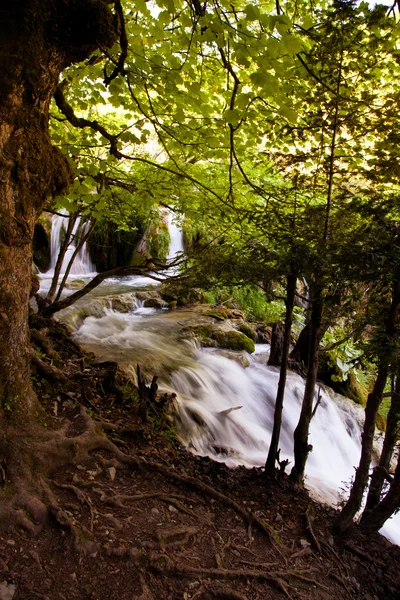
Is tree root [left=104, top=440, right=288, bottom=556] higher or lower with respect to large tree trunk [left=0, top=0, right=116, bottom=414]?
lower

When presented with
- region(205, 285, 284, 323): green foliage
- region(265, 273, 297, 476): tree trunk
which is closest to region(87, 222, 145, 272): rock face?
region(205, 285, 284, 323): green foliage

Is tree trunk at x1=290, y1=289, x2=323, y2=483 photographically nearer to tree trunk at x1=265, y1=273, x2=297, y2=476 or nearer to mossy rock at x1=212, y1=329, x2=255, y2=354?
tree trunk at x1=265, y1=273, x2=297, y2=476

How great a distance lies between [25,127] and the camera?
2.56m

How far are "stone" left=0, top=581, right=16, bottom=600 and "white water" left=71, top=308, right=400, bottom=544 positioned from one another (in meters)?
3.35

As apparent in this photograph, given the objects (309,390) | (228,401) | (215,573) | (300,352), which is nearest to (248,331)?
(300,352)

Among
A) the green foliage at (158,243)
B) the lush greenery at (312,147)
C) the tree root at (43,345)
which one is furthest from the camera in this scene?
the green foliage at (158,243)

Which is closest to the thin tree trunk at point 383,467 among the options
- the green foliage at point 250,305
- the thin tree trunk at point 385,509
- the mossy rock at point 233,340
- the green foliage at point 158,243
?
the thin tree trunk at point 385,509

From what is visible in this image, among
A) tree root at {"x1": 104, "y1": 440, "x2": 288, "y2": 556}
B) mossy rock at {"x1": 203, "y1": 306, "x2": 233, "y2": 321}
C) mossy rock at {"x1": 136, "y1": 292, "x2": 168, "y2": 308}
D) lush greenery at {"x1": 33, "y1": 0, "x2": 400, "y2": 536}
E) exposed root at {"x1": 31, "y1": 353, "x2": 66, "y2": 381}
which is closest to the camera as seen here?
lush greenery at {"x1": 33, "y1": 0, "x2": 400, "y2": 536}

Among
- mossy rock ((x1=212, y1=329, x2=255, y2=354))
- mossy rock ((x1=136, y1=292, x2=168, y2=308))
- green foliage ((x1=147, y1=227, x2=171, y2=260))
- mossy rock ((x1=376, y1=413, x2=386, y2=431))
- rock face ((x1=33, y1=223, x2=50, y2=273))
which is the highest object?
green foliage ((x1=147, y1=227, x2=171, y2=260))

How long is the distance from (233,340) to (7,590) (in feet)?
26.7

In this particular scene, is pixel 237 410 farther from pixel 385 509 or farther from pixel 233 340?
pixel 385 509

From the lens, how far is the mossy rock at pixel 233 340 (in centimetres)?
977

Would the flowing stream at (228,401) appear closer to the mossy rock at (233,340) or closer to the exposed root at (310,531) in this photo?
the mossy rock at (233,340)

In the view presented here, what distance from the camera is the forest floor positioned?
230 centimetres
